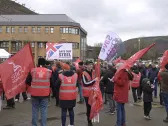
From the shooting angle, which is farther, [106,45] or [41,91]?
[106,45]

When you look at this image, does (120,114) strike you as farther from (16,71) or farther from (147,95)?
(16,71)

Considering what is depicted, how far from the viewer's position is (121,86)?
9.08 m

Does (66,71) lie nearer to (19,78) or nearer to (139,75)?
(19,78)

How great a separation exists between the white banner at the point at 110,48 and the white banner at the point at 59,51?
3986 mm

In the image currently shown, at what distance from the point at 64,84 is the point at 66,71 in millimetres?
374

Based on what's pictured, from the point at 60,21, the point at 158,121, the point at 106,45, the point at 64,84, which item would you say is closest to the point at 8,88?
the point at 64,84

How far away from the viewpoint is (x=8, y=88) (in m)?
8.28

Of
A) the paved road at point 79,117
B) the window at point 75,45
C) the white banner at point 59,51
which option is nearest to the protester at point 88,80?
the paved road at point 79,117

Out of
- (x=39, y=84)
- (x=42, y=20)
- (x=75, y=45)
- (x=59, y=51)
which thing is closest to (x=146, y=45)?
(x=75, y=45)

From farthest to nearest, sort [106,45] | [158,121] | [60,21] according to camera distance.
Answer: [60,21]
[106,45]
[158,121]

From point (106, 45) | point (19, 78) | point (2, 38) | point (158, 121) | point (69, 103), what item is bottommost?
point (158, 121)

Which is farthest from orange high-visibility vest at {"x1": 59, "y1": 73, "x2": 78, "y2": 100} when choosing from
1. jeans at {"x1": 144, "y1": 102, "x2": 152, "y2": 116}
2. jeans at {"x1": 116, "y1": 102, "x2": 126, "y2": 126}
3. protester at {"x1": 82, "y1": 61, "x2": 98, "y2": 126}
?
jeans at {"x1": 144, "y1": 102, "x2": 152, "y2": 116}

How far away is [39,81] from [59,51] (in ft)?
29.2

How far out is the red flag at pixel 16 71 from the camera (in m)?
8.30
